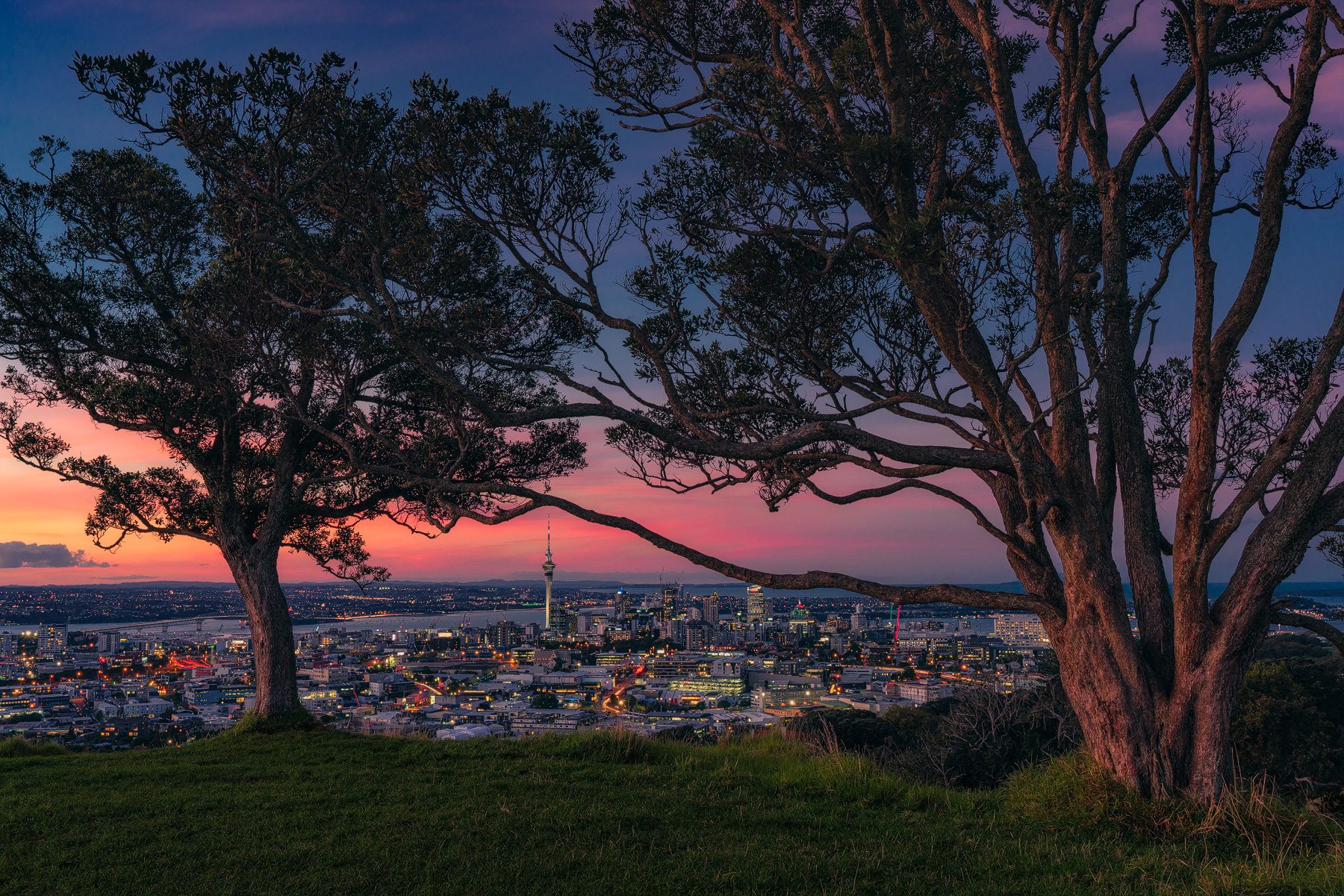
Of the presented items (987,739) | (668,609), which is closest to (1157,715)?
(987,739)

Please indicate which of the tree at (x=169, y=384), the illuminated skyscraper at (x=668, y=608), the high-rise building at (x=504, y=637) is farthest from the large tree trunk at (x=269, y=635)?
the illuminated skyscraper at (x=668, y=608)

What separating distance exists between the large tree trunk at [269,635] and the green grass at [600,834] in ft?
12.7

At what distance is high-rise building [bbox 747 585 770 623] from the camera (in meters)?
94.3

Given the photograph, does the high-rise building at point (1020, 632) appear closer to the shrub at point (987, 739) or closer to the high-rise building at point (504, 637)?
the high-rise building at point (504, 637)

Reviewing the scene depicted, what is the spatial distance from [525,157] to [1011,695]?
51.7 ft

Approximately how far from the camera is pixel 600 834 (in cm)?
702

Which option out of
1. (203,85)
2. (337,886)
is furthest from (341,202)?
(337,886)

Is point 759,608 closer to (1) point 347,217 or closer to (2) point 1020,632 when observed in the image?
(2) point 1020,632

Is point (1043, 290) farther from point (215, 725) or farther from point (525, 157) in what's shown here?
point (215, 725)

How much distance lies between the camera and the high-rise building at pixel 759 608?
94325 mm

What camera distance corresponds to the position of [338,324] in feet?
47.2

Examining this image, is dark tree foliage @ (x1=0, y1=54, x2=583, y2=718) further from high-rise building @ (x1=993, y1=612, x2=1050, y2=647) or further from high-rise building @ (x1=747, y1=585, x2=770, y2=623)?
high-rise building @ (x1=747, y1=585, x2=770, y2=623)

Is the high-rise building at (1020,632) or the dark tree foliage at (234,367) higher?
the dark tree foliage at (234,367)

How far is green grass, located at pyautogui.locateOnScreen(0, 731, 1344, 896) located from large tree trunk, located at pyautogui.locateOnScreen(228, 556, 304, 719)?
153 inches
